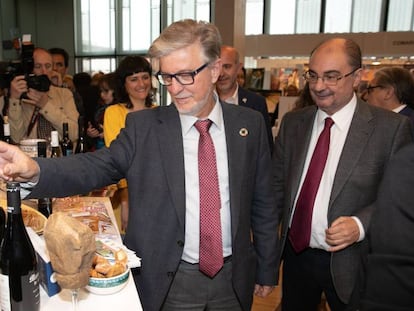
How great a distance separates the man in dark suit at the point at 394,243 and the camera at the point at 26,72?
2449 millimetres

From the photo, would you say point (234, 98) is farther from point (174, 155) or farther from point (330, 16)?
point (330, 16)

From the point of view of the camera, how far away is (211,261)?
1.39 meters

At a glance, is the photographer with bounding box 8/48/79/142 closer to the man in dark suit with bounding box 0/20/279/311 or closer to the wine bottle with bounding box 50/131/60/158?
the wine bottle with bounding box 50/131/60/158

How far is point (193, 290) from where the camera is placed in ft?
4.67

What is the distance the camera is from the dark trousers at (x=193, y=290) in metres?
1.42

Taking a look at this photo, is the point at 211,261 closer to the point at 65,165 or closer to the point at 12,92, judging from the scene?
the point at 65,165

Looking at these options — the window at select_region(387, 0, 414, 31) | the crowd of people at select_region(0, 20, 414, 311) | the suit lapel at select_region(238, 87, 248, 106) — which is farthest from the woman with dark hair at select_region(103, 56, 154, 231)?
the window at select_region(387, 0, 414, 31)

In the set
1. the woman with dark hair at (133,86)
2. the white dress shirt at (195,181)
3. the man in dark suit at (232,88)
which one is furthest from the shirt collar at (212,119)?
the man in dark suit at (232,88)

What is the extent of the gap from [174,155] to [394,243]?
0.80m

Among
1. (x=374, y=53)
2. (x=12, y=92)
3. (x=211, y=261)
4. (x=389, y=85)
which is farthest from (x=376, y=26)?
(x=211, y=261)

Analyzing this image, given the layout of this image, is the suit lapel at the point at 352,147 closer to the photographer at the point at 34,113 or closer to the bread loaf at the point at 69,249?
the bread loaf at the point at 69,249

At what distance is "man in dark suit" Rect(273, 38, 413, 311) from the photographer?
5.16 feet

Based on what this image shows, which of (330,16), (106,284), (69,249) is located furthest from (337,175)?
(330,16)

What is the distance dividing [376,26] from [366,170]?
837 cm
